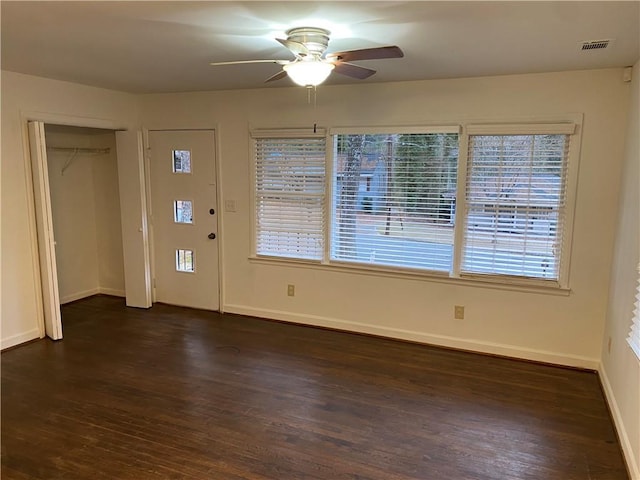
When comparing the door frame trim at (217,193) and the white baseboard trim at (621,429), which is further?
the door frame trim at (217,193)

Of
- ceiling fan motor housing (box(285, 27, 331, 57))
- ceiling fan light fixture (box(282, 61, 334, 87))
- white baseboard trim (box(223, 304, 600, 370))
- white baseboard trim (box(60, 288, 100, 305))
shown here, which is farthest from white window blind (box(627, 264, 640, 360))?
white baseboard trim (box(60, 288, 100, 305))

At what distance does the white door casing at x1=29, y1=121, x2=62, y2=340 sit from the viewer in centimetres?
388

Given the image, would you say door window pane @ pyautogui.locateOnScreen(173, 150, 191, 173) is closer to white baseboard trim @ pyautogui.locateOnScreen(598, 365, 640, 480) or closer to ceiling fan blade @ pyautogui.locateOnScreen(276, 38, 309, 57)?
ceiling fan blade @ pyautogui.locateOnScreen(276, 38, 309, 57)

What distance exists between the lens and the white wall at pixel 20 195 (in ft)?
12.4

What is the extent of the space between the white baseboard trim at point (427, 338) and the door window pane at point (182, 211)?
3.59 feet

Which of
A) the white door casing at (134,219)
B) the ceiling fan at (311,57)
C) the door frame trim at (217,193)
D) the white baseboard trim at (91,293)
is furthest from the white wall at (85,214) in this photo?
the ceiling fan at (311,57)

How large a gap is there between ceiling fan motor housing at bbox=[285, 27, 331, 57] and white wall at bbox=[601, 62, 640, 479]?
2137 mm

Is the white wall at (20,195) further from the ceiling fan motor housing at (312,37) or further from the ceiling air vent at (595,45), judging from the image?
the ceiling air vent at (595,45)

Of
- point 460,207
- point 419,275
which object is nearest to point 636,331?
point 460,207

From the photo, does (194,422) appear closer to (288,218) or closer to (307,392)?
(307,392)

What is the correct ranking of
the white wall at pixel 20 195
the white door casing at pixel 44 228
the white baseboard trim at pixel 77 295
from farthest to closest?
the white baseboard trim at pixel 77 295
the white door casing at pixel 44 228
the white wall at pixel 20 195

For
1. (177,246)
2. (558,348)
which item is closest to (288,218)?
(177,246)

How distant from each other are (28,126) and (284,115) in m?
2.30

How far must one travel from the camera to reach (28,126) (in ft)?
12.7
